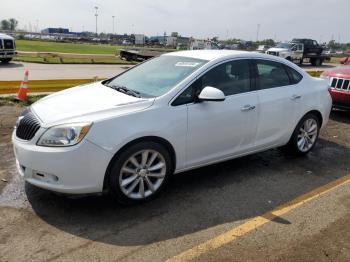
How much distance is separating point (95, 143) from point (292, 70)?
3.40 meters

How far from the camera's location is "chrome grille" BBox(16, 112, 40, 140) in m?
3.95

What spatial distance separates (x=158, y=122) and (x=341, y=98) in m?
6.30

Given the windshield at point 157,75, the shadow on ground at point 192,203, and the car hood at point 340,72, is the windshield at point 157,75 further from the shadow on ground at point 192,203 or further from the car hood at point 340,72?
the car hood at point 340,72

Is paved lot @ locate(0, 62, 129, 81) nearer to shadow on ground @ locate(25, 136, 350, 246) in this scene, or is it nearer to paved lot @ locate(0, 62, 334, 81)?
paved lot @ locate(0, 62, 334, 81)

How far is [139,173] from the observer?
4156 mm

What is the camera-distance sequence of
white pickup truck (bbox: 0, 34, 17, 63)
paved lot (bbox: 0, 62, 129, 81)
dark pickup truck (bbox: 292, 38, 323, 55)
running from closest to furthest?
1. paved lot (bbox: 0, 62, 129, 81)
2. white pickup truck (bbox: 0, 34, 17, 63)
3. dark pickup truck (bbox: 292, 38, 323, 55)

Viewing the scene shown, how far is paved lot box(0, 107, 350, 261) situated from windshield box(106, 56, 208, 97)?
1.23 metres

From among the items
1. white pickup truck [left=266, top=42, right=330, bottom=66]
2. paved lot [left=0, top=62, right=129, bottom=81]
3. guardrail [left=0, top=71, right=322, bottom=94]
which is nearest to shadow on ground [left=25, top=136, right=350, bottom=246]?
guardrail [left=0, top=71, right=322, bottom=94]

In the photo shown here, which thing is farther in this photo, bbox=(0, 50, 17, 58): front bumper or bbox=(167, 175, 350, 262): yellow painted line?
bbox=(0, 50, 17, 58): front bumper

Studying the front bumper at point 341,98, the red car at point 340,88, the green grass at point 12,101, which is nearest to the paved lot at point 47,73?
the green grass at point 12,101

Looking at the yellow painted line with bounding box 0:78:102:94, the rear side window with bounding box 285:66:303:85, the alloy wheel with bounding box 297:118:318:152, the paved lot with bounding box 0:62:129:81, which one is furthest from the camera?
the paved lot with bounding box 0:62:129:81

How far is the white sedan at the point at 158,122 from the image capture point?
380 cm

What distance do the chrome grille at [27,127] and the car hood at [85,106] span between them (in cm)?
7

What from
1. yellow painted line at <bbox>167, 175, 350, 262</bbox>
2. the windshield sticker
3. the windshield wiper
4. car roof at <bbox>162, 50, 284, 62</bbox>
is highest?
car roof at <bbox>162, 50, 284, 62</bbox>
